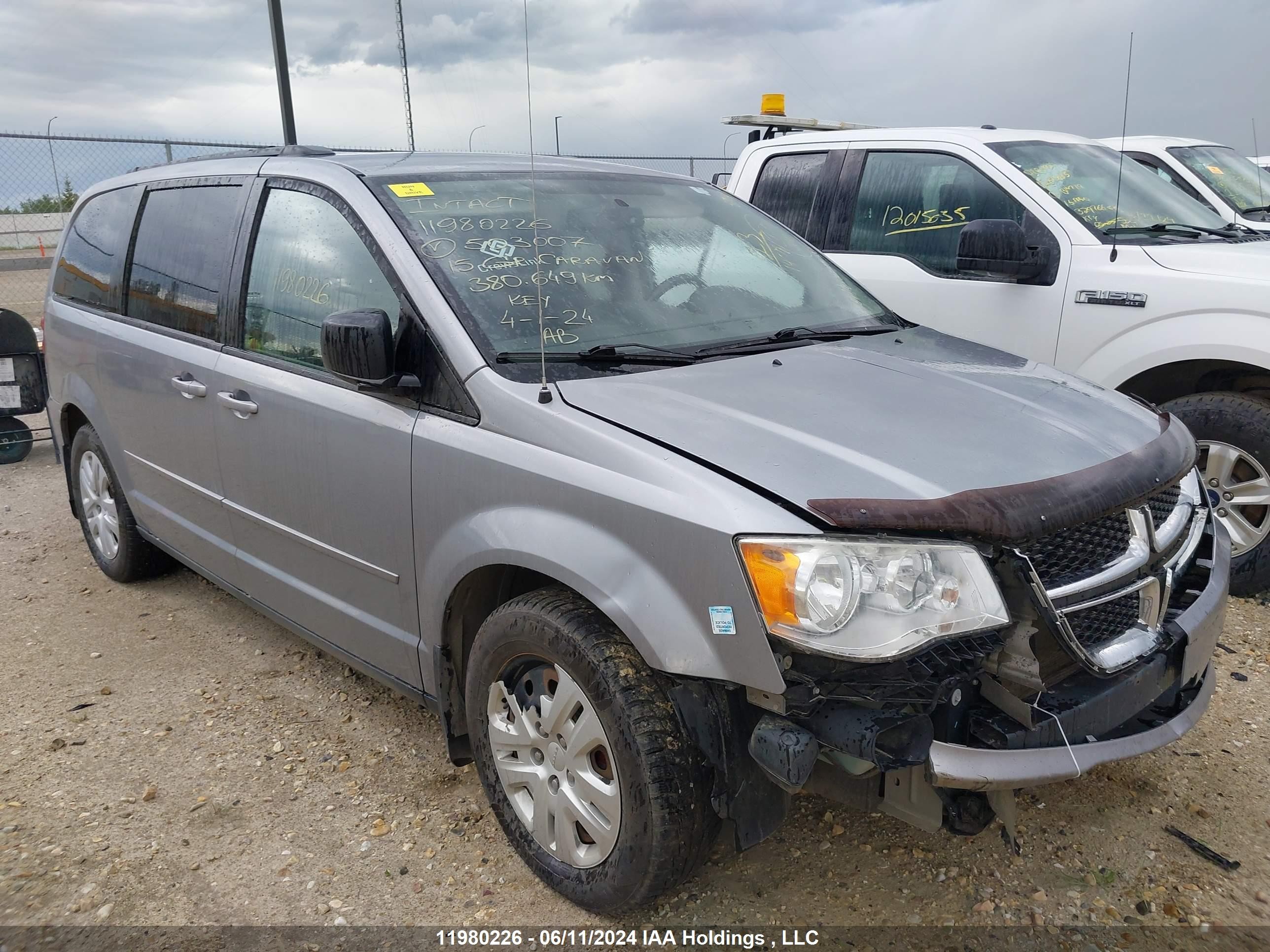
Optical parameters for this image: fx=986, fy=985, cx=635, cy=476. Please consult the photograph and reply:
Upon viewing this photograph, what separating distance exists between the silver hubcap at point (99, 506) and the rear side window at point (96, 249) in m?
0.77

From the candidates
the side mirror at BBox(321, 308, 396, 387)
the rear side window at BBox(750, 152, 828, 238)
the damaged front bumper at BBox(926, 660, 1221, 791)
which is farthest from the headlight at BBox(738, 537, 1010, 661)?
the rear side window at BBox(750, 152, 828, 238)

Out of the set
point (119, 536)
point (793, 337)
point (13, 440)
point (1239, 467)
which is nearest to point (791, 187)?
point (1239, 467)

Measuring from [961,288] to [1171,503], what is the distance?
2.54 m

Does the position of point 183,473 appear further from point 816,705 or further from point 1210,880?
point 1210,880

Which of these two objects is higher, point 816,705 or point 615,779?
point 816,705

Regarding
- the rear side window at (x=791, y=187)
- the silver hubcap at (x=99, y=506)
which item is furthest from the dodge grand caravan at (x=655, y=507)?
the rear side window at (x=791, y=187)

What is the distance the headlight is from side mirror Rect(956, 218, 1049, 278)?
2.69 metres

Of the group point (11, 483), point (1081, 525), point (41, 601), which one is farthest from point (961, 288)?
point (11, 483)

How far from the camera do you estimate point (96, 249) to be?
177 inches

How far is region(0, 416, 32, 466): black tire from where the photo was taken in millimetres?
7344

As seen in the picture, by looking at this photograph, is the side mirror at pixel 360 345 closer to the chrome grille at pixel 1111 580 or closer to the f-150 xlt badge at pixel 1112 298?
the chrome grille at pixel 1111 580

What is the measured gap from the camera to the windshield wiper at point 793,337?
9.30 ft

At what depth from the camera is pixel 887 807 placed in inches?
80.9

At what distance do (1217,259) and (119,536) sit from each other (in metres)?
5.05
